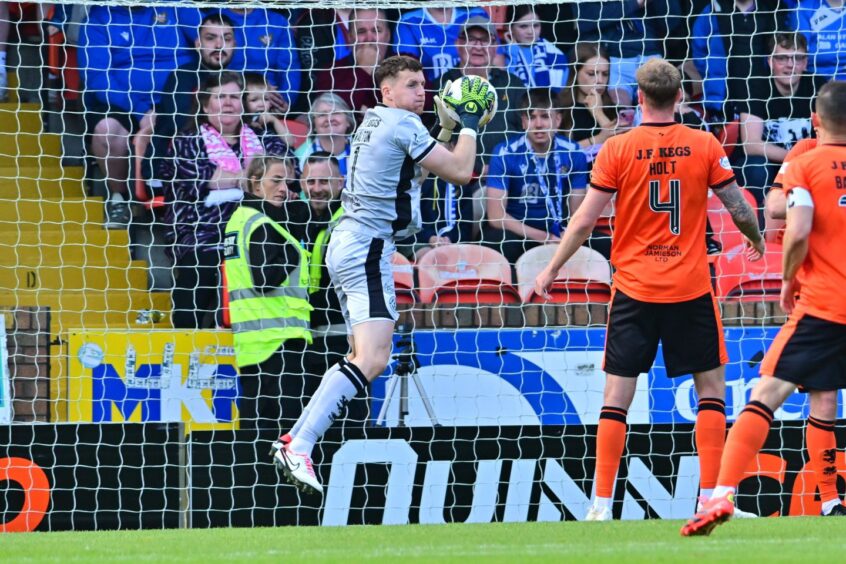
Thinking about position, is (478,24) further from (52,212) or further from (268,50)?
(52,212)

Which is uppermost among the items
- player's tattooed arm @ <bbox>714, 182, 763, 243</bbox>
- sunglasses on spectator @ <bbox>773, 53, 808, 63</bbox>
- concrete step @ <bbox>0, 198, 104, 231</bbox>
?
sunglasses on spectator @ <bbox>773, 53, 808, 63</bbox>

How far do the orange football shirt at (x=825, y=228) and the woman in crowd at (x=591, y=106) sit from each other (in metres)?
5.33

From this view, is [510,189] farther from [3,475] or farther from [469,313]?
[3,475]

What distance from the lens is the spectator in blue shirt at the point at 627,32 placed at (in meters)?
10.8

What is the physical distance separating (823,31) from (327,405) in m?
6.52

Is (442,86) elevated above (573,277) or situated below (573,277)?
above

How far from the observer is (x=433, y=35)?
36.9ft

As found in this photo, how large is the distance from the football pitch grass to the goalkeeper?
643 millimetres

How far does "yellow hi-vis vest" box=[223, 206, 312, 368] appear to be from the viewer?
9000mm

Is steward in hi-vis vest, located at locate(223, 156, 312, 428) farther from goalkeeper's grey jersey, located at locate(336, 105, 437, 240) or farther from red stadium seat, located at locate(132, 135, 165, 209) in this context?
goalkeeper's grey jersey, located at locate(336, 105, 437, 240)

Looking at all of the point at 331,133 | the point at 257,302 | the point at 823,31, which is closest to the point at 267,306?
the point at 257,302

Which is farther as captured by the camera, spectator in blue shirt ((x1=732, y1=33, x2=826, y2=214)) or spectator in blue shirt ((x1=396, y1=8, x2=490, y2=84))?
spectator in blue shirt ((x1=396, y1=8, x2=490, y2=84))

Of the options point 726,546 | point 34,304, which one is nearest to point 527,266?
point 34,304

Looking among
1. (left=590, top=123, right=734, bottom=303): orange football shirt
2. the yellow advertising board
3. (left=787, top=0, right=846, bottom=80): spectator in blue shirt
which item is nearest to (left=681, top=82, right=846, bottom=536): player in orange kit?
(left=590, top=123, right=734, bottom=303): orange football shirt
